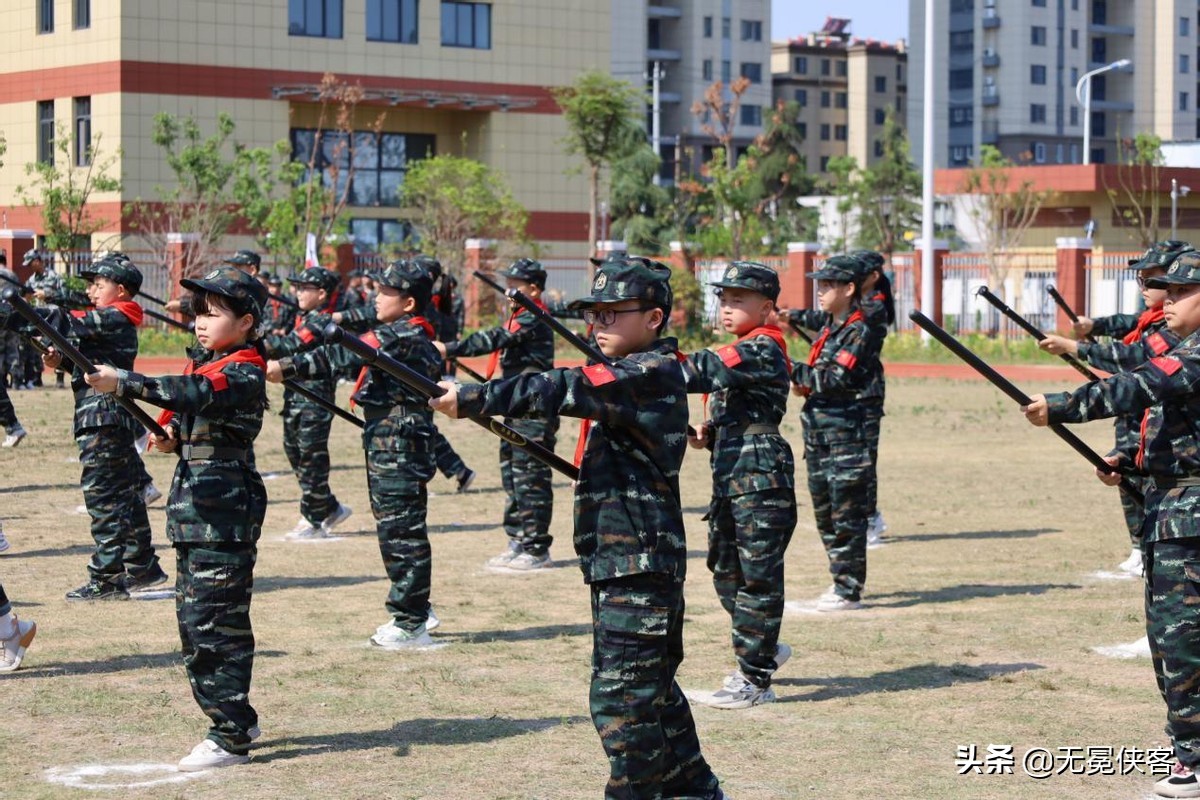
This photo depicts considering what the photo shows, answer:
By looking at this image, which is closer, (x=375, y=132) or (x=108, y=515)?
(x=108, y=515)

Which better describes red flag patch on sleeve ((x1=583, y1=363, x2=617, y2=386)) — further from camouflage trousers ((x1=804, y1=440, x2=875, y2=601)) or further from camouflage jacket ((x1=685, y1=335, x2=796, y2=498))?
camouflage trousers ((x1=804, y1=440, x2=875, y2=601))

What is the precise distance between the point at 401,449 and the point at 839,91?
107763mm

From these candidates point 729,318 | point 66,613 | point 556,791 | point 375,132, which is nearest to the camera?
point 556,791

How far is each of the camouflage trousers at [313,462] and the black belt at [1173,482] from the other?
8.49 meters

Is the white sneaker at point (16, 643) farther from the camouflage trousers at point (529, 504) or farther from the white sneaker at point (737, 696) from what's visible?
the camouflage trousers at point (529, 504)

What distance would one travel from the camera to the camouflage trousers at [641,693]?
637 centimetres

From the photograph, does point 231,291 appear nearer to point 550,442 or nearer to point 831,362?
point 831,362

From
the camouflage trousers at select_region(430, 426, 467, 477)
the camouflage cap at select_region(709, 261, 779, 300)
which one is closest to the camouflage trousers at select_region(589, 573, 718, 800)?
the camouflage cap at select_region(709, 261, 779, 300)

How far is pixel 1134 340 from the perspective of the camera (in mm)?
10430

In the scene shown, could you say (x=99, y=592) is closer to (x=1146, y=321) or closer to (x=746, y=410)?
(x=746, y=410)

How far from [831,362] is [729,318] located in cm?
251

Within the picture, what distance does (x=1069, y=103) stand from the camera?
10175 centimetres

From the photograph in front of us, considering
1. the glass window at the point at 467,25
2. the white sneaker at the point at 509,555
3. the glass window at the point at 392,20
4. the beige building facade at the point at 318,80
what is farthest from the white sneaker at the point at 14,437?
the glass window at the point at 467,25

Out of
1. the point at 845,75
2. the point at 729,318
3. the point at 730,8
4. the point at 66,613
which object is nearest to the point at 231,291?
the point at 729,318
